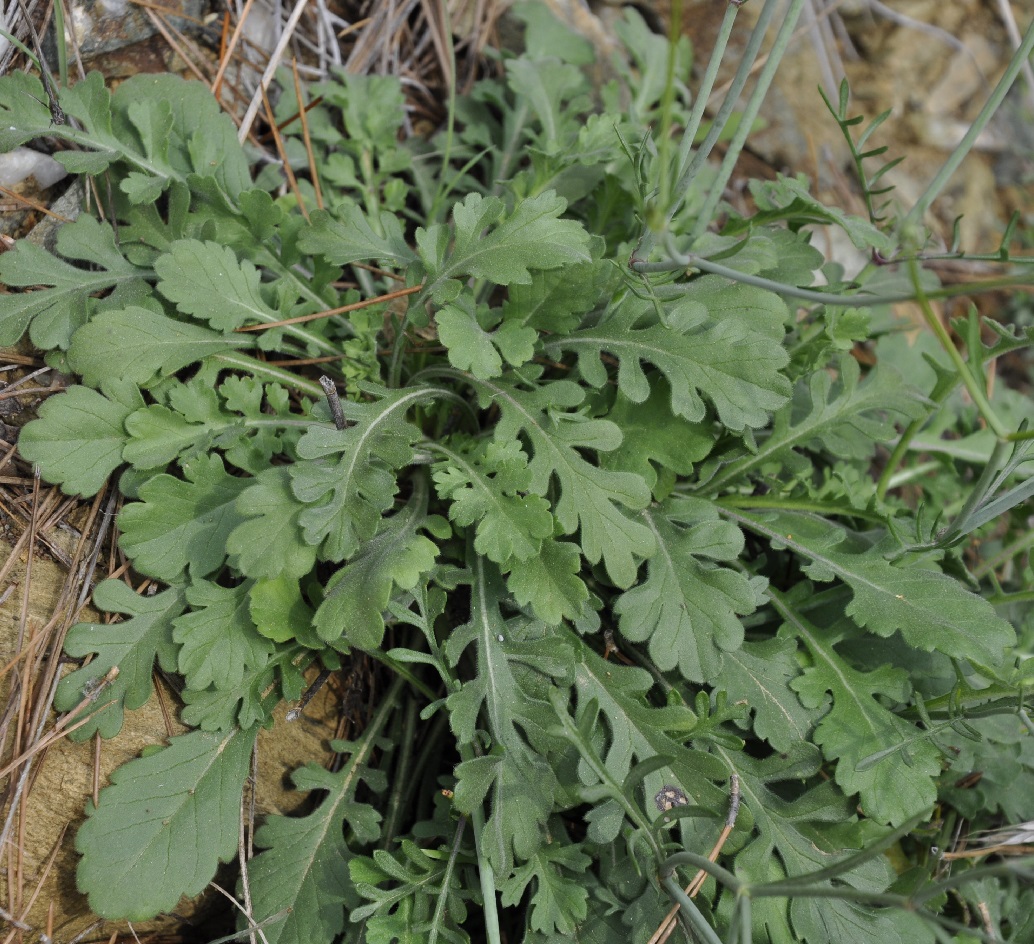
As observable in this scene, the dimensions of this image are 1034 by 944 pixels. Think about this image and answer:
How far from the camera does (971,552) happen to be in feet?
9.48

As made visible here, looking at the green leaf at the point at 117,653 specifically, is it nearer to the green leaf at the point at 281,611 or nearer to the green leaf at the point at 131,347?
the green leaf at the point at 281,611

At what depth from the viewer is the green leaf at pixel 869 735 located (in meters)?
1.97

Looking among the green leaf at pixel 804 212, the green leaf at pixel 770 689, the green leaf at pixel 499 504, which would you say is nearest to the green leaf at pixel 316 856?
the green leaf at pixel 499 504

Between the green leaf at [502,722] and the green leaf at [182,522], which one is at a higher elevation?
the green leaf at [182,522]

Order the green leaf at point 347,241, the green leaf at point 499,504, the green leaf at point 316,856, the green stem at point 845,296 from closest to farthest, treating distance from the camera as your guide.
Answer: the green stem at point 845,296
the green leaf at point 499,504
the green leaf at point 316,856
the green leaf at point 347,241

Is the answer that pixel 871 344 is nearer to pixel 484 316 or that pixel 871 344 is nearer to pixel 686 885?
pixel 484 316

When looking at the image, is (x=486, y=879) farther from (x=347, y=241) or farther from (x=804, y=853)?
(x=347, y=241)

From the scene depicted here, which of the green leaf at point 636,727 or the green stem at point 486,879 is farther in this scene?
the green leaf at point 636,727

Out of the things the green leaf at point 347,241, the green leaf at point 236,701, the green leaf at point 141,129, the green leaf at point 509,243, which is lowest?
the green leaf at point 236,701

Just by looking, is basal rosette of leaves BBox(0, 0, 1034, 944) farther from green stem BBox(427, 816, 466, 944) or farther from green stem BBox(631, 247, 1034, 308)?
green stem BBox(631, 247, 1034, 308)

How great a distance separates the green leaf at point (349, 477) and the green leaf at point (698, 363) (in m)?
0.54

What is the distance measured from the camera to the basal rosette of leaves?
6.20 ft

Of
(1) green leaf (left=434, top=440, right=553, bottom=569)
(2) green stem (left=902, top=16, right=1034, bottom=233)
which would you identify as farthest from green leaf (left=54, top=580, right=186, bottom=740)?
(2) green stem (left=902, top=16, right=1034, bottom=233)

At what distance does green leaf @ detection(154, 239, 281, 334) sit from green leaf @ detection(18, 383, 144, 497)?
261 millimetres
